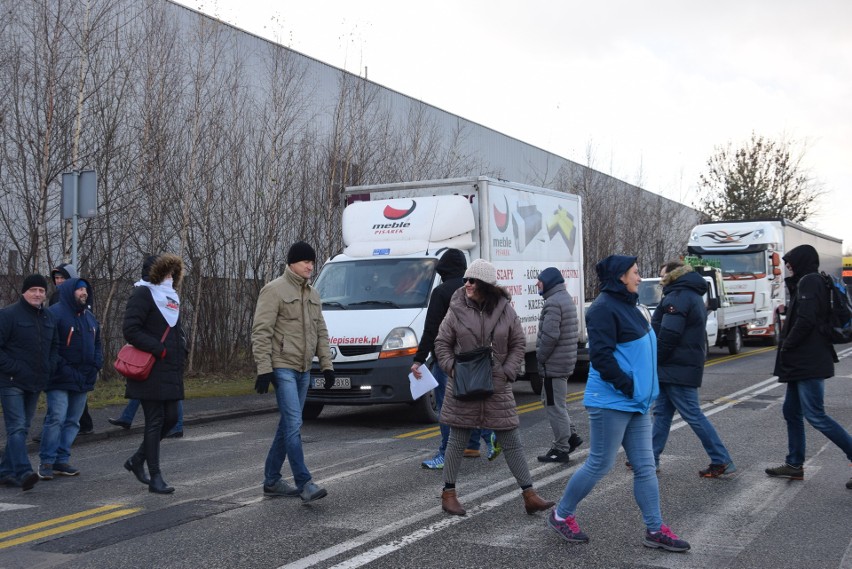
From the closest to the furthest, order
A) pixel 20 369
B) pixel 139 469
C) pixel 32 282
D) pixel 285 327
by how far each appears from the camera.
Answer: pixel 285 327
pixel 139 469
pixel 20 369
pixel 32 282

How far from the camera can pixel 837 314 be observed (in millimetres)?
7637

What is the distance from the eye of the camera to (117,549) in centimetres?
584

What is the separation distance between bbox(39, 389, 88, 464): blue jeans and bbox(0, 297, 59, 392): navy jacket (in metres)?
0.39

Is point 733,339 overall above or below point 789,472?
above

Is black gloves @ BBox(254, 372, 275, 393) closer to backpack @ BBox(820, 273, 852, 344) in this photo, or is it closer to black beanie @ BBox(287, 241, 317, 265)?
black beanie @ BBox(287, 241, 317, 265)

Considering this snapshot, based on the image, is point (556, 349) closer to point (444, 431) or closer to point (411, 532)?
point (444, 431)

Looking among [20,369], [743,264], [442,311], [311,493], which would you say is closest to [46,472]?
[20,369]

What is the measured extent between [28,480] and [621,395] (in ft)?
16.3

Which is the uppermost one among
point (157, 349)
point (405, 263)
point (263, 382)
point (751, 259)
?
point (751, 259)

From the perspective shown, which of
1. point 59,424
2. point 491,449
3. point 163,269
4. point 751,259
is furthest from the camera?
point 751,259

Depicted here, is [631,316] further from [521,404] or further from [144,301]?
[521,404]

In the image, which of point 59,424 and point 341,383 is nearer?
point 59,424

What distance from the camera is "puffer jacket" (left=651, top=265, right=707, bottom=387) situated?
8.07 meters

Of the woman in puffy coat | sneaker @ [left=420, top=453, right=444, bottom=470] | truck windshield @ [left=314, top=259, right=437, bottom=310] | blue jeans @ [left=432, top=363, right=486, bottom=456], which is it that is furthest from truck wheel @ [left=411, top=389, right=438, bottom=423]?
the woman in puffy coat
